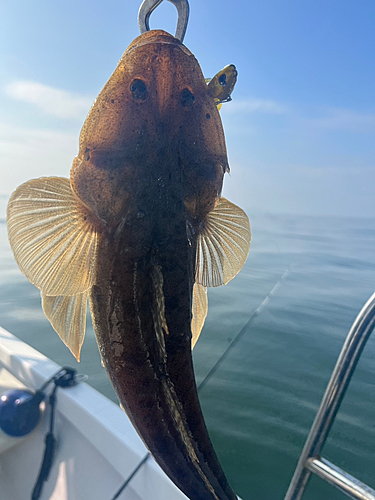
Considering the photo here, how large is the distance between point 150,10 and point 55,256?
3.20ft

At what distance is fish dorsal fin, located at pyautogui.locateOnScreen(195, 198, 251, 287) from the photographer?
4.81 feet

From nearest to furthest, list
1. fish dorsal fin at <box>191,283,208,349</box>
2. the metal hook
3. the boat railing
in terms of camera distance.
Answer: the metal hook, fish dorsal fin at <box>191,283,208,349</box>, the boat railing

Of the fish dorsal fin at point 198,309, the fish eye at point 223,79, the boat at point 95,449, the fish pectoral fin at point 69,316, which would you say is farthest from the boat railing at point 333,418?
the fish pectoral fin at point 69,316

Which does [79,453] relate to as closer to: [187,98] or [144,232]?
[144,232]

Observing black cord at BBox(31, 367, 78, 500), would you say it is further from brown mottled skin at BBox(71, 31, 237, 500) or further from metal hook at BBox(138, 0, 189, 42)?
metal hook at BBox(138, 0, 189, 42)

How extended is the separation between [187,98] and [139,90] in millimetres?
189

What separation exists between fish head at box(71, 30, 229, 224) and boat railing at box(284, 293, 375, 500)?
1274mm

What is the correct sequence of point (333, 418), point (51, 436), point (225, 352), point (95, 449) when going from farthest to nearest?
point (225, 352)
point (51, 436)
point (95, 449)
point (333, 418)

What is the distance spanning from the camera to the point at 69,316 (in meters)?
1.41

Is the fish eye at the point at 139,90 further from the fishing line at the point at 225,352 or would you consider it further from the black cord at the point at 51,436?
the black cord at the point at 51,436

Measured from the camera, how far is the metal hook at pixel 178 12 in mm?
1049

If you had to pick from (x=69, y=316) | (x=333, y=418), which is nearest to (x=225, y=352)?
(x=333, y=418)

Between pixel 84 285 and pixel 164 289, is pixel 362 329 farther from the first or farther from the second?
pixel 84 285

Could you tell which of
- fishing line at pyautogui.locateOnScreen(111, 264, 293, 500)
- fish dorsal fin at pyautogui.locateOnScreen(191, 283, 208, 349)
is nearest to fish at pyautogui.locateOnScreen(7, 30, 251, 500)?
fish dorsal fin at pyautogui.locateOnScreen(191, 283, 208, 349)
